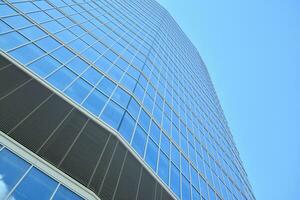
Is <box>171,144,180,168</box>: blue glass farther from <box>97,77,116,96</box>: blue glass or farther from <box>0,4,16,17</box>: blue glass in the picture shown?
<box>0,4,16,17</box>: blue glass

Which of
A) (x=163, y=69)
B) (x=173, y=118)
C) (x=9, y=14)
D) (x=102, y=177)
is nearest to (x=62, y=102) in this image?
(x=102, y=177)

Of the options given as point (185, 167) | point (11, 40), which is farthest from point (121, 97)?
point (11, 40)

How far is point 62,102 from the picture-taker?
679 inches

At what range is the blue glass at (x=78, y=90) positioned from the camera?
1841 centimetres

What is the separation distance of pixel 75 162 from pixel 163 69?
24366mm

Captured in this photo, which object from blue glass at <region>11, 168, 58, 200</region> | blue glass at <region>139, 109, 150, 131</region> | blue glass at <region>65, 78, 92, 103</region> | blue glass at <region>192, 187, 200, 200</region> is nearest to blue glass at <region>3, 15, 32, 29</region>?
blue glass at <region>65, 78, 92, 103</region>

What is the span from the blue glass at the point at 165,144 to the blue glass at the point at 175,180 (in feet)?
3.55

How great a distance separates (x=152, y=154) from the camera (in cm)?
2108

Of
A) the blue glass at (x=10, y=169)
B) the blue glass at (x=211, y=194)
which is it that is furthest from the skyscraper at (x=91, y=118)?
the blue glass at (x=211, y=194)

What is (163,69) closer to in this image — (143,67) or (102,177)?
(143,67)

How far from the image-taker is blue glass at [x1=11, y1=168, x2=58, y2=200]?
1088cm

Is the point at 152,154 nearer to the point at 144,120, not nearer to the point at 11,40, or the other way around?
the point at 144,120

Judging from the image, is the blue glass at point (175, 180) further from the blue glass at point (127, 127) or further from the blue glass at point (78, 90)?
the blue glass at point (78, 90)

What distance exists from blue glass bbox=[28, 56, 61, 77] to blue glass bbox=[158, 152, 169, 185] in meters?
8.08
